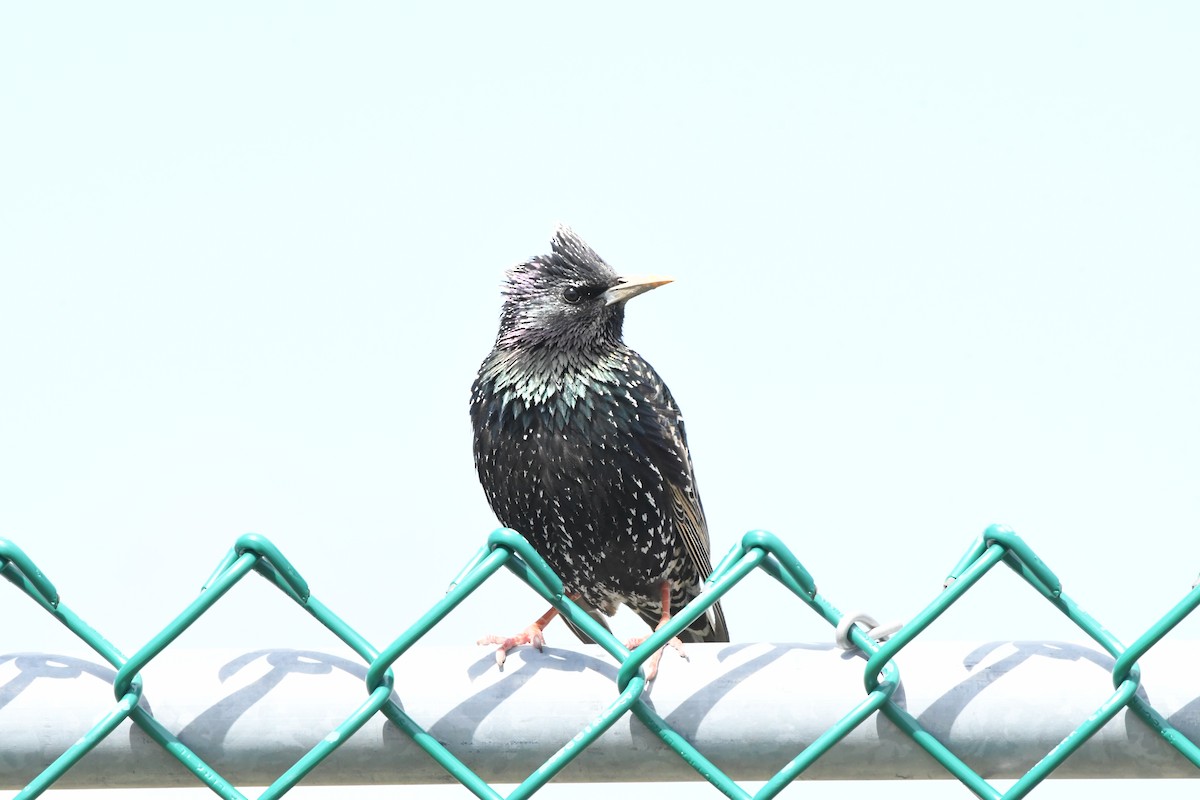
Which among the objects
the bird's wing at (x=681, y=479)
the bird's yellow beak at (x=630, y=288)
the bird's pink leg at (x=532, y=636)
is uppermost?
the bird's yellow beak at (x=630, y=288)

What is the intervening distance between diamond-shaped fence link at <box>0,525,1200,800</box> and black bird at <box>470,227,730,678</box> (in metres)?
2.62

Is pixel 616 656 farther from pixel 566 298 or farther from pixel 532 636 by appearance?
pixel 566 298

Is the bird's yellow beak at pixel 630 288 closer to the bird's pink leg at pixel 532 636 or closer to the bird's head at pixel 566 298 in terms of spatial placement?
the bird's head at pixel 566 298

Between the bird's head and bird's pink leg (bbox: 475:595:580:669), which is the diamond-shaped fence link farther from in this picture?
the bird's head

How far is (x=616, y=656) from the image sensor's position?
1.72 m

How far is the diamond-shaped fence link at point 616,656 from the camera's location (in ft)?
5.40

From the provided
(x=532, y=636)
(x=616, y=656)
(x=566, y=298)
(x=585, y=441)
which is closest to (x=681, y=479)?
(x=585, y=441)

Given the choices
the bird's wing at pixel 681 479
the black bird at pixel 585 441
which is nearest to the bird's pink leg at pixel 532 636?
the black bird at pixel 585 441

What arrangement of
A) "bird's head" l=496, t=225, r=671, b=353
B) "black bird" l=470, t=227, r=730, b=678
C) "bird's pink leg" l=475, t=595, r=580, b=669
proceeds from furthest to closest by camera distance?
1. "bird's head" l=496, t=225, r=671, b=353
2. "black bird" l=470, t=227, r=730, b=678
3. "bird's pink leg" l=475, t=595, r=580, b=669

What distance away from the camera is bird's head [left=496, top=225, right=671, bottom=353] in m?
4.60

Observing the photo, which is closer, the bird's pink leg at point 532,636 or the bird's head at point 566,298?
the bird's pink leg at point 532,636

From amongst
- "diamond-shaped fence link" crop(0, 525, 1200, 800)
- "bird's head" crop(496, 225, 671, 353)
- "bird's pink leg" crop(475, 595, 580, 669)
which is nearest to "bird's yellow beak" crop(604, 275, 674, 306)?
"bird's head" crop(496, 225, 671, 353)

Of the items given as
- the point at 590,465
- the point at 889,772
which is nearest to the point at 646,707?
the point at 889,772

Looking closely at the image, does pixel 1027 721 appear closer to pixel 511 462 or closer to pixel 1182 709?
pixel 1182 709
